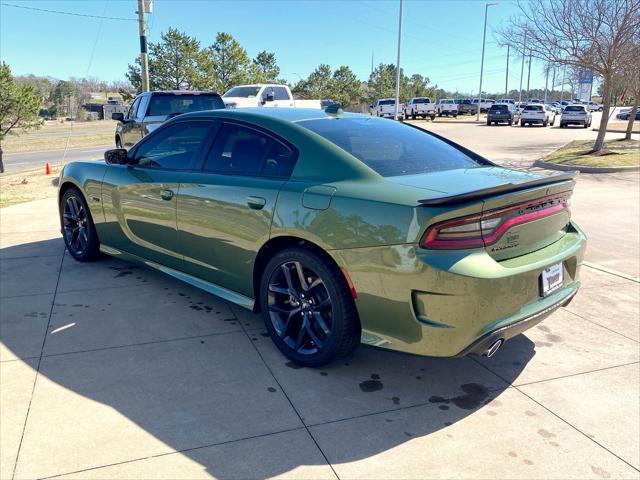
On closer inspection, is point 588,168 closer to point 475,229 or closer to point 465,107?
point 475,229

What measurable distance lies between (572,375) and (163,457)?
100 inches

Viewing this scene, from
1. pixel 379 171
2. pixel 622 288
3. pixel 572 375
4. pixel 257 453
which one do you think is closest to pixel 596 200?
pixel 622 288

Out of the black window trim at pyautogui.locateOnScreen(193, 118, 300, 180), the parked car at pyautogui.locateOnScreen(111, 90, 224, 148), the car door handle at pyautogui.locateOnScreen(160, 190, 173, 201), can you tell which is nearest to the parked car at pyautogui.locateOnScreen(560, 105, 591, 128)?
the parked car at pyautogui.locateOnScreen(111, 90, 224, 148)

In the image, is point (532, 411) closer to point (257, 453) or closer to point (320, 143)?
point (257, 453)

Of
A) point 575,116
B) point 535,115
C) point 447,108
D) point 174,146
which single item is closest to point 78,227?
point 174,146

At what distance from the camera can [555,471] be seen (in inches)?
101

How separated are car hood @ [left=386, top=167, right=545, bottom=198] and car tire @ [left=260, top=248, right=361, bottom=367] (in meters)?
0.71

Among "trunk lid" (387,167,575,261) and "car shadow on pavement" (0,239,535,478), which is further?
"trunk lid" (387,167,575,261)

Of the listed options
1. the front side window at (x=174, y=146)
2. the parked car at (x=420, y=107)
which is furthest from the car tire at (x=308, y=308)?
the parked car at (x=420, y=107)

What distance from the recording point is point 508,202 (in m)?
2.93

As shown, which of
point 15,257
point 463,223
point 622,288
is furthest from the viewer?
point 15,257

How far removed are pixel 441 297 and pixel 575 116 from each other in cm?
3969

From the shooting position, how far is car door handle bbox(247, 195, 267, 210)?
11.7 feet

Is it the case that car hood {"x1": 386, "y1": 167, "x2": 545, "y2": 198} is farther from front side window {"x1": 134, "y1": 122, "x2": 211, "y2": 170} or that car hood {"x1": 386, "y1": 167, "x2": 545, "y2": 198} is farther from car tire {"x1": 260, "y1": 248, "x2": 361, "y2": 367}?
front side window {"x1": 134, "y1": 122, "x2": 211, "y2": 170}
